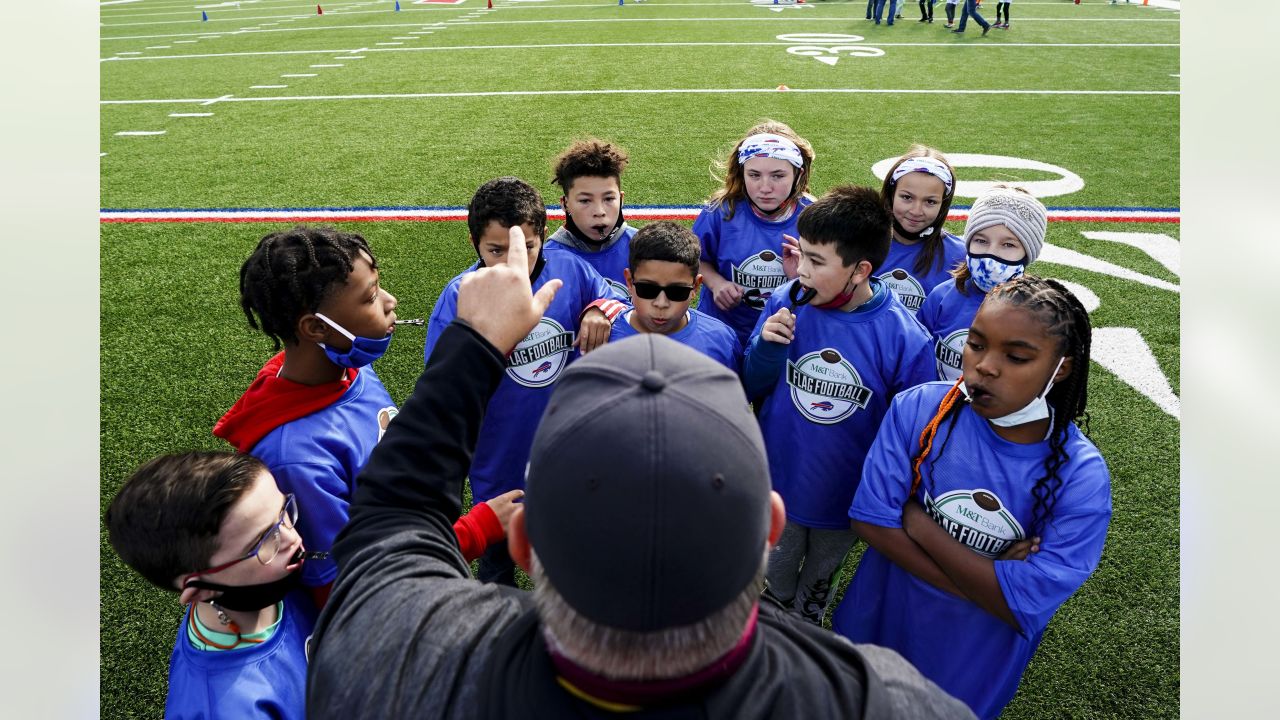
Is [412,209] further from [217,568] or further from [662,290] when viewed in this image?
[217,568]

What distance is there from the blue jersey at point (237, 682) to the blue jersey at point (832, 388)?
1.61 m

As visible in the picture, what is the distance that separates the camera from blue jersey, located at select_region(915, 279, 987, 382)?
3.01 m

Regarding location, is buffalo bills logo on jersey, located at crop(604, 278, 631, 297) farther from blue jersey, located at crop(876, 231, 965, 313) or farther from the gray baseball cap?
the gray baseball cap

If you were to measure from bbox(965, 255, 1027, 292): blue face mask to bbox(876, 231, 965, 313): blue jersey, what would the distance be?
412 millimetres

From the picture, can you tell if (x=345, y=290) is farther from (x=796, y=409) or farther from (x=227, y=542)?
(x=796, y=409)

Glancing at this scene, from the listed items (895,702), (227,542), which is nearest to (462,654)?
(895,702)

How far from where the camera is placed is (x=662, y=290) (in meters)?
2.79

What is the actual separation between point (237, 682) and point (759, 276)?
2.64 metres

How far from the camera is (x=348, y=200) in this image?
8031 millimetres

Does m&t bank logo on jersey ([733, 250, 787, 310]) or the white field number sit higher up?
the white field number

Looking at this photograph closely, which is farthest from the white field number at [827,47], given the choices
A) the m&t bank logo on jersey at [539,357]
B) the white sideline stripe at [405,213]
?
the m&t bank logo on jersey at [539,357]

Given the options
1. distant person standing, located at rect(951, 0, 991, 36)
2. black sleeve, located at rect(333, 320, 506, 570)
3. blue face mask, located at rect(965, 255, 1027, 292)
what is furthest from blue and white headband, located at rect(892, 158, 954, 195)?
distant person standing, located at rect(951, 0, 991, 36)

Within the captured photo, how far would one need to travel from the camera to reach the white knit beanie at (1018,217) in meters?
2.84

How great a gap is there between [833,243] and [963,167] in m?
7.07
